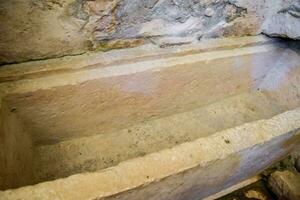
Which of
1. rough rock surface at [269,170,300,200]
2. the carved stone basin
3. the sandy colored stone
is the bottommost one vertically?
rough rock surface at [269,170,300,200]

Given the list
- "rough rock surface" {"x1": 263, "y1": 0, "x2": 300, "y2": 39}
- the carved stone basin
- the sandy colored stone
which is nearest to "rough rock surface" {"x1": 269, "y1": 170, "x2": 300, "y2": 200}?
the carved stone basin

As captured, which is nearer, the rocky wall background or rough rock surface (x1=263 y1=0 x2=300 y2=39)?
the rocky wall background

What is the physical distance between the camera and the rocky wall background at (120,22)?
3.42 ft

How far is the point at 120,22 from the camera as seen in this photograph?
122 cm

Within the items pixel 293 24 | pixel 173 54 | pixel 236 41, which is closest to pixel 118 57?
pixel 173 54

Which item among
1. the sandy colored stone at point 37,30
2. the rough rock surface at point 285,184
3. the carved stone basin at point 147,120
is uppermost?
the sandy colored stone at point 37,30

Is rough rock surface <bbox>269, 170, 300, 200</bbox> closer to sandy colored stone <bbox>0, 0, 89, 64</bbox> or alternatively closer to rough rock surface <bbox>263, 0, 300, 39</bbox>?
rough rock surface <bbox>263, 0, 300, 39</bbox>

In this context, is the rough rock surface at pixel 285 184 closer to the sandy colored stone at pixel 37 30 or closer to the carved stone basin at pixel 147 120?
the carved stone basin at pixel 147 120

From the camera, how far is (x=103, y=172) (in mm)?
898

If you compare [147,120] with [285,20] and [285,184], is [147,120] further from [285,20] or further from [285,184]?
[285,20]

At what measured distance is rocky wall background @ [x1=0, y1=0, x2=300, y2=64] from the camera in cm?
104

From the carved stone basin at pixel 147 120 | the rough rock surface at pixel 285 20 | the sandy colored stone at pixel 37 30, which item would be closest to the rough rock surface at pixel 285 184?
the carved stone basin at pixel 147 120

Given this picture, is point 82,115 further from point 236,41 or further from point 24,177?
point 236,41

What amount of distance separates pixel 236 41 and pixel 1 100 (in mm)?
1285
